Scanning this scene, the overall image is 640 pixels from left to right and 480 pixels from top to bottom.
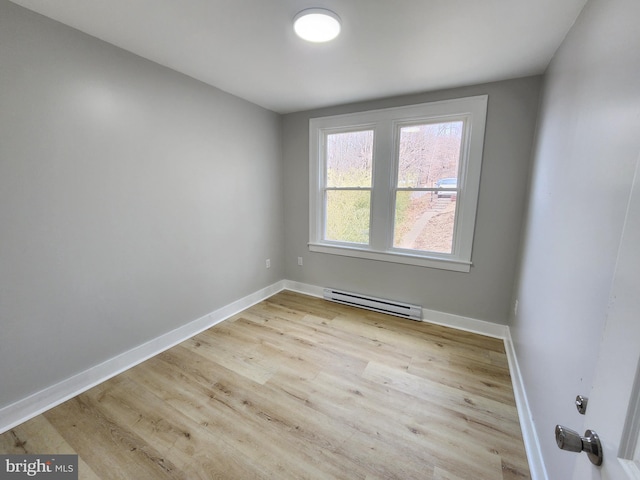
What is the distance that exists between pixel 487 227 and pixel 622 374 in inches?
91.3

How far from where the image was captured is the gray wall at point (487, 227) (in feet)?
7.52

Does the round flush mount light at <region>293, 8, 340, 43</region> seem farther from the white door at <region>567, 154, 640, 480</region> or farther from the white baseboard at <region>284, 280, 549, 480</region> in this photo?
the white baseboard at <region>284, 280, 549, 480</region>

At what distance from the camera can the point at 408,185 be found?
9.43 ft

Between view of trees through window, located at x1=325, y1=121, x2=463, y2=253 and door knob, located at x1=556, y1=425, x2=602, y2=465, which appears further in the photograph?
view of trees through window, located at x1=325, y1=121, x2=463, y2=253

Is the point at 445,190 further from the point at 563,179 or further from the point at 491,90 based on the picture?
the point at 563,179

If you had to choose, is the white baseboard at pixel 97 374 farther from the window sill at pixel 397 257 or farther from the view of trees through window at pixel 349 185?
the view of trees through window at pixel 349 185

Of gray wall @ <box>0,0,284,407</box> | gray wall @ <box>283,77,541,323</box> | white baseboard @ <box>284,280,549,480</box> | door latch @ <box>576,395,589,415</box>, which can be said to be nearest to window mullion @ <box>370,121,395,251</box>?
gray wall @ <box>283,77,541,323</box>

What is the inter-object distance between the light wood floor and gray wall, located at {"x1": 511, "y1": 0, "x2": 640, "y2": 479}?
39 centimetres

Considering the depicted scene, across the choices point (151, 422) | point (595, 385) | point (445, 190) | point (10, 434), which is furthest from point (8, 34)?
point (445, 190)

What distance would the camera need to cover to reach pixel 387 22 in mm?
1557

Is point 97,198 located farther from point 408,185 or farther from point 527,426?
point 527,426

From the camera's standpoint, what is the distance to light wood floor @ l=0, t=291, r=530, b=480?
1.39 m

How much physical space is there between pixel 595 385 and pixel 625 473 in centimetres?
16

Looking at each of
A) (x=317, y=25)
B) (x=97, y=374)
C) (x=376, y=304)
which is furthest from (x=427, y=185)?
(x=97, y=374)
